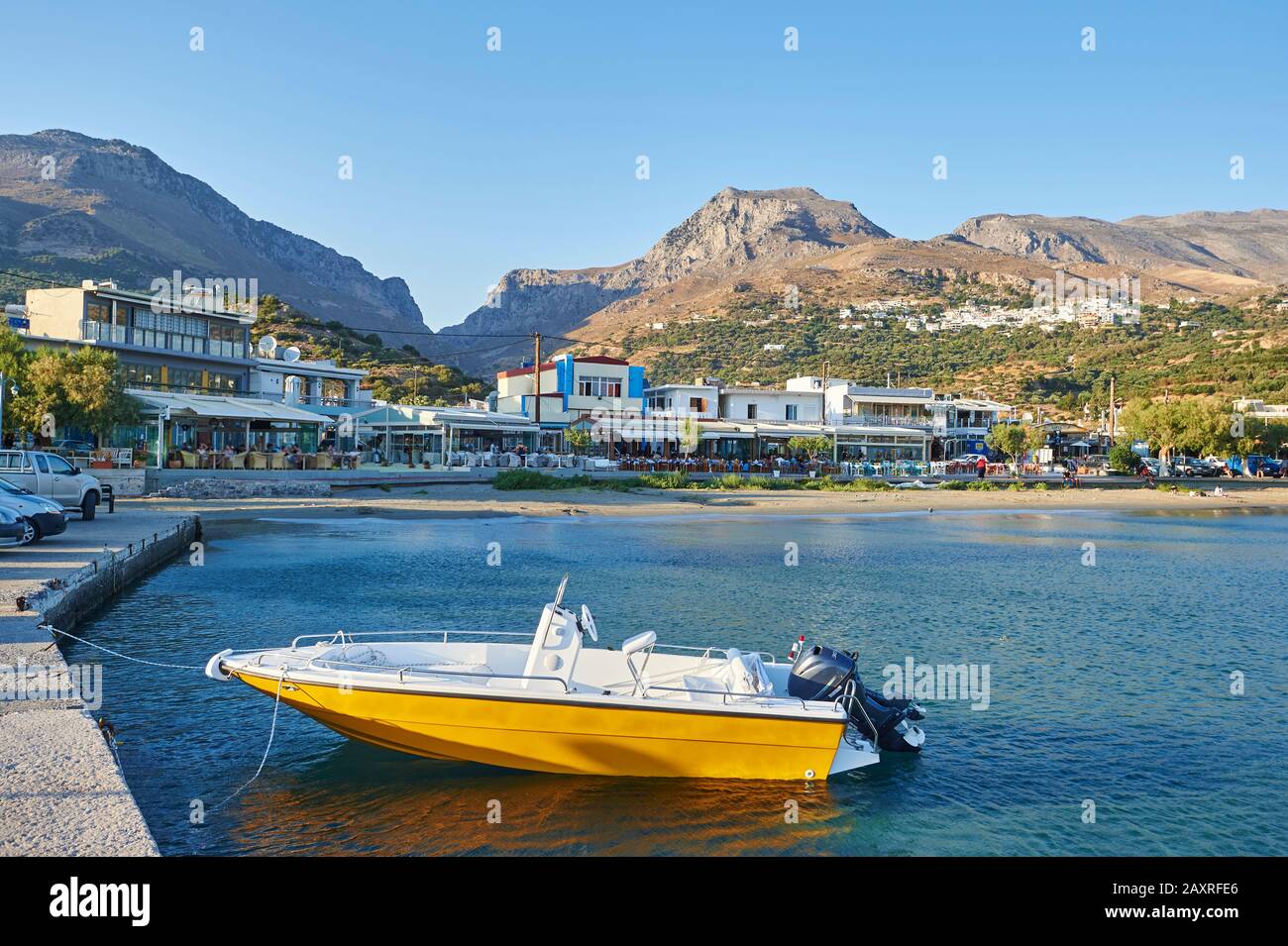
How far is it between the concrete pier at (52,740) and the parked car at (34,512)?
2276mm

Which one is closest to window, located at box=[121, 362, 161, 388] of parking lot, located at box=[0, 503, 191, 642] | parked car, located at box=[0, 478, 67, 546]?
parking lot, located at box=[0, 503, 191, 642]

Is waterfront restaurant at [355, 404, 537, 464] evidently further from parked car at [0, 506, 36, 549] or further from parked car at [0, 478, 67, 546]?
parked car at [0, 506, 36, 549]

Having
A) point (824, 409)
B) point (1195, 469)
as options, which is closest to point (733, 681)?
point (824, 409)

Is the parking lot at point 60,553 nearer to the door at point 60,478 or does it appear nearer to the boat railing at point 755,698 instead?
the door at point 60,478

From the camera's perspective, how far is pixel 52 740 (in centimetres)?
814

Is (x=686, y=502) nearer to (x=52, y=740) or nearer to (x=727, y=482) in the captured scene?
(x=727, y=482)

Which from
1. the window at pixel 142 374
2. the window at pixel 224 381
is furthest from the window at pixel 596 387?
the window at pixel 142 374

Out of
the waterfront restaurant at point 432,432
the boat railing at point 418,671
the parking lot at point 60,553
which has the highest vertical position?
the waterfront restaurant at point 432,432

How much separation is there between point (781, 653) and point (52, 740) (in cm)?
1046

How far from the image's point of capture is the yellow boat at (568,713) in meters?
9.39

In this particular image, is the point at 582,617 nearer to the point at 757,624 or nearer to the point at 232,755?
the point at 232,755

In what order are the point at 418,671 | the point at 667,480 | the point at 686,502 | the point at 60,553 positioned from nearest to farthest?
1. the point at 418,671
2. the point at 60,553
3. the point at 686,502
4. the point at 667,480

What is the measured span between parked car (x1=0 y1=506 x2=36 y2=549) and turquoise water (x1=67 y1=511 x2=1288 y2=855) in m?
3.03
